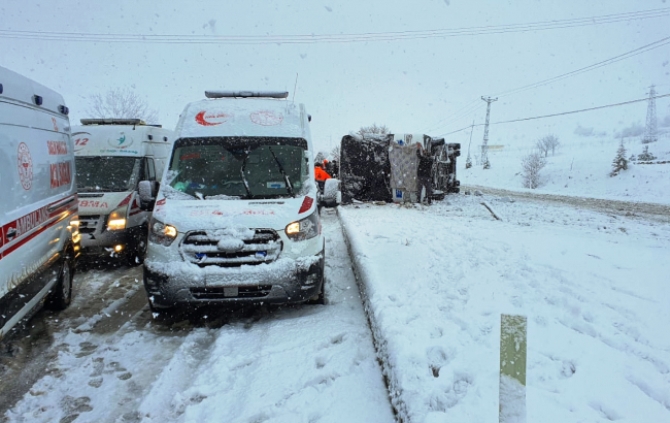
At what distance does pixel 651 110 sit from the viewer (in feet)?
201

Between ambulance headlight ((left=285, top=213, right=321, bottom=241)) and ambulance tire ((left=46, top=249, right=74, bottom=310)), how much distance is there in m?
2.97

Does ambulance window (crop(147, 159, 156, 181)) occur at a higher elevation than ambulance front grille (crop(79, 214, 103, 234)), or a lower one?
higher

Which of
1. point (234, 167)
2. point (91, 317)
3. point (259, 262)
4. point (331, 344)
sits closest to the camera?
point (331, 344)

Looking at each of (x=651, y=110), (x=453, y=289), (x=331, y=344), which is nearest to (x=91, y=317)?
(x=331, y=344)

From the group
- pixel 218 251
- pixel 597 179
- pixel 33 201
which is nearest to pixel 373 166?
pixel 218 251

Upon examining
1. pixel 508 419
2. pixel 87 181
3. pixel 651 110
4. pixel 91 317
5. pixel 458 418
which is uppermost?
pixel 651 110

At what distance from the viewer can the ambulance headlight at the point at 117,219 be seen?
7176 mm

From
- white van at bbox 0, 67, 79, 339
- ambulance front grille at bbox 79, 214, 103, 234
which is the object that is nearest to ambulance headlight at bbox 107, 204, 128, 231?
ambulance front grille at bbox 79, 214, 103, 234

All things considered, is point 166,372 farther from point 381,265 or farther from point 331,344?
point 381,265

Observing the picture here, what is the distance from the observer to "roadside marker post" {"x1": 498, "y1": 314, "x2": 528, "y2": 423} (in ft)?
6.47

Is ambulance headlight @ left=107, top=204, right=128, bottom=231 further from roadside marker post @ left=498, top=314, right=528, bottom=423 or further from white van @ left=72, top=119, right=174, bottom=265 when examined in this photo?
roadside marker post @ left=498, top=314, right=528, bottom=423

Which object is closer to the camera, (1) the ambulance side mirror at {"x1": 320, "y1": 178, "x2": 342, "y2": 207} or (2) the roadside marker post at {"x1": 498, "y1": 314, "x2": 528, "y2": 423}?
(2) the roadside marker post at {"x1": 498, "y1": 314, "x2": 528, "y2": 423}

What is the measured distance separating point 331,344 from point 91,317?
316 cm

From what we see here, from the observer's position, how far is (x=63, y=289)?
17.7ft
